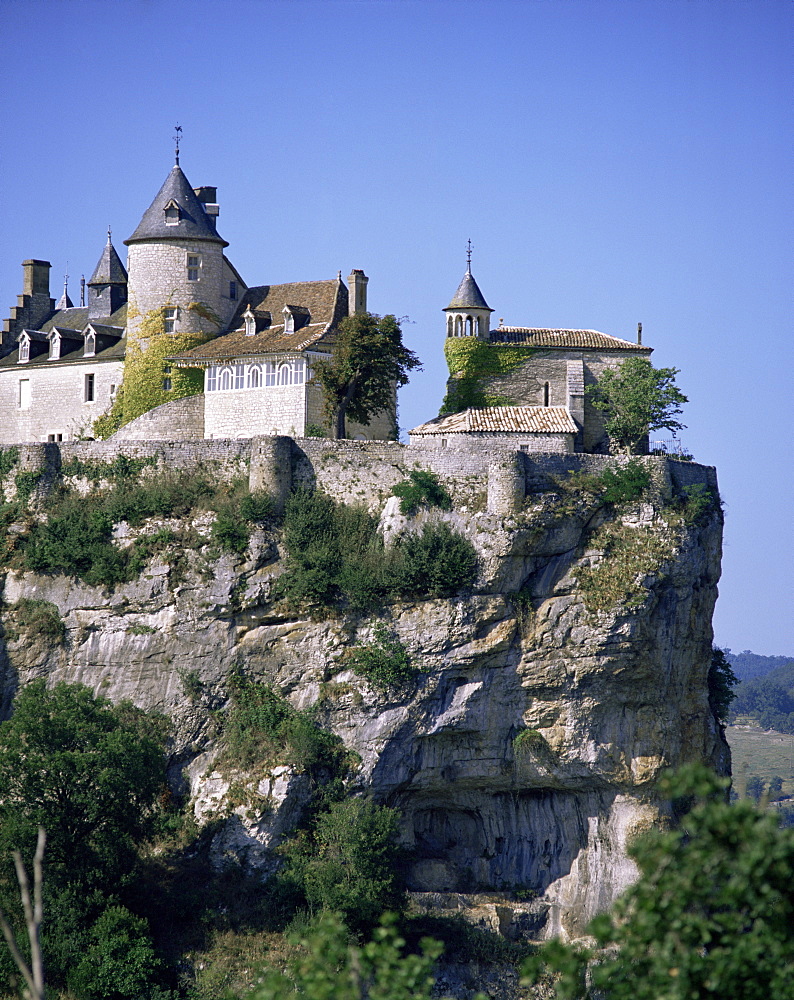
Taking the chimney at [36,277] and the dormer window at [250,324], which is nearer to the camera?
the dormer window at [250,324]

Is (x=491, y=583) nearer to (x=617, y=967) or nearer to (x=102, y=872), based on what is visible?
(x=102, y=872)

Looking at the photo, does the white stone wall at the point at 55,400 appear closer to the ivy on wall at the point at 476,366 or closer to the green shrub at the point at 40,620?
the green shrub at the point at 40,620

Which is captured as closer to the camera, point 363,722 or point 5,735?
point 5,735

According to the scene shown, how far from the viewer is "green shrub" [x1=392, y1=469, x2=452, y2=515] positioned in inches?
1747

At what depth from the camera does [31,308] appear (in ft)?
192

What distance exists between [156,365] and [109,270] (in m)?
7.60

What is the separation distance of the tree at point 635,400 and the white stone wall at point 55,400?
57.6 feet

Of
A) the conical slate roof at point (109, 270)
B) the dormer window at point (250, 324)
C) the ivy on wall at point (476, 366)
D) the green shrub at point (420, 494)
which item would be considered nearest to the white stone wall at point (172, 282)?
the dormer window at point (250, 324)

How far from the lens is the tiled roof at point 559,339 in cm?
5000

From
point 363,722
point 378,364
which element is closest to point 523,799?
point 363,722

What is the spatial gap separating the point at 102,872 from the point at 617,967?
23.0 metres

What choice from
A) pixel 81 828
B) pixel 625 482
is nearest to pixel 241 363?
pixel 625 482

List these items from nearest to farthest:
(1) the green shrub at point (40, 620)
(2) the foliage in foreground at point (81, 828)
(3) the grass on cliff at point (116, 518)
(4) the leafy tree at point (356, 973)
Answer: (4) the leafy tree at point (356, 973) < (2) the foliage in foreground at point (81, 828) < (3) the grass on cliff at point (116, 518) < (1) the green shrub at point (40, 620)

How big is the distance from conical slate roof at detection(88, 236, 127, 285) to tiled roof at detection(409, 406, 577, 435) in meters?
15.6
